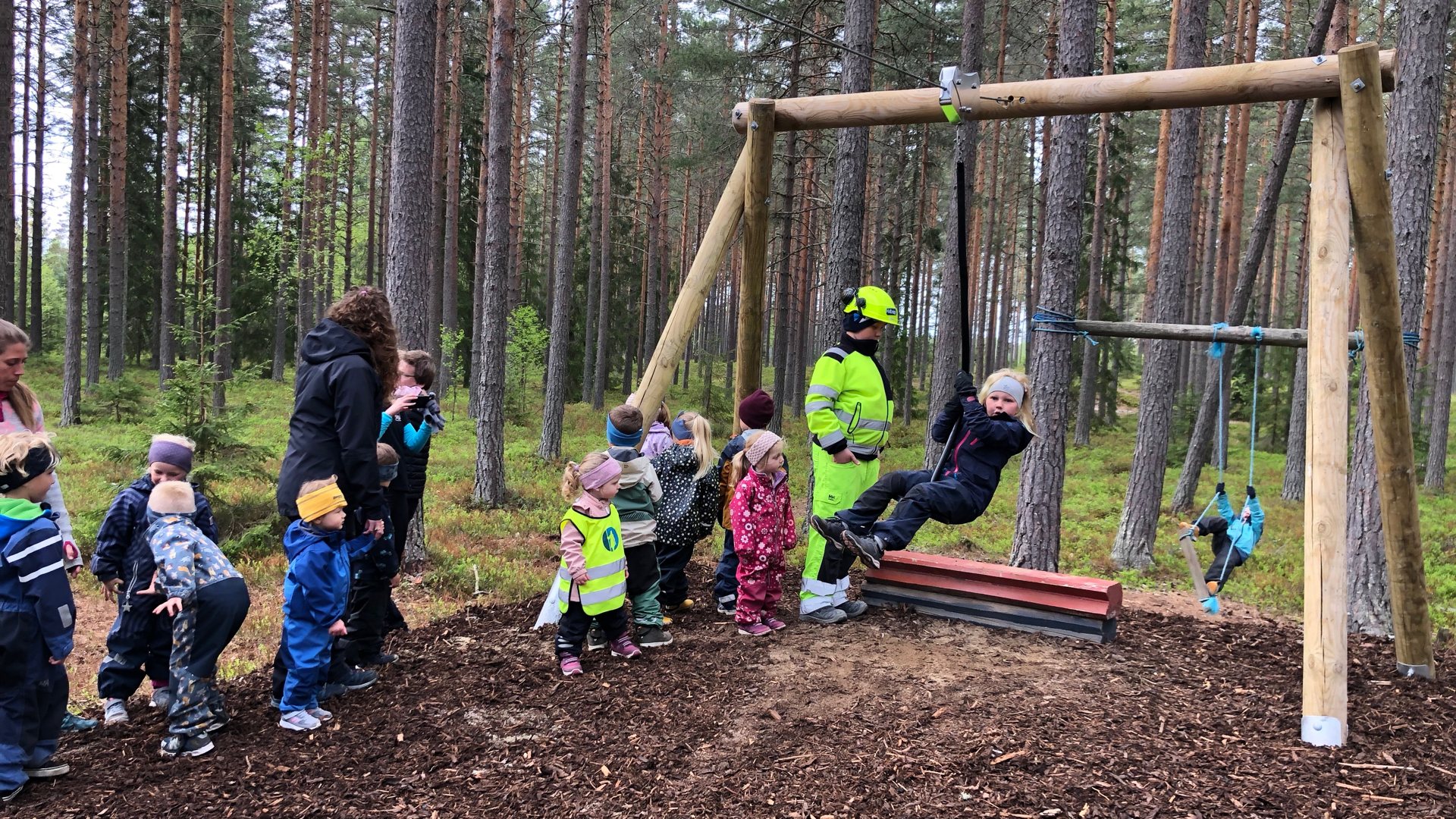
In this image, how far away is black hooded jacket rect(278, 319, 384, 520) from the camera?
424cm

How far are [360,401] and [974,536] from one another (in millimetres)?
10113

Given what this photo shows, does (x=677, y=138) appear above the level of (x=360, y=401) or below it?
above

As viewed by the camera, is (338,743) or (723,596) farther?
(723,596)

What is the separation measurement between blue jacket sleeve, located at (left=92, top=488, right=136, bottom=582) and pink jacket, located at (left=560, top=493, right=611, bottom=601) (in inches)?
86.7

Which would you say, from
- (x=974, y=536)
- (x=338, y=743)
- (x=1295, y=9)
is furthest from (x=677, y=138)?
(x=338, y=743)

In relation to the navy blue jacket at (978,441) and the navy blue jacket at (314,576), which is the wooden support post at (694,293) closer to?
the navy blue jacket at (978,441)

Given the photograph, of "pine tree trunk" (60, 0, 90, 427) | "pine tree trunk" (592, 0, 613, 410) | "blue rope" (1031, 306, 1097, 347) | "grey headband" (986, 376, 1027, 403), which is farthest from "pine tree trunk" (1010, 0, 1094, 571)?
"pine tree trunk" (60, 0, 90, 427)

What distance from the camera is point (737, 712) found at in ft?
14.8

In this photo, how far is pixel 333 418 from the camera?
431 cm

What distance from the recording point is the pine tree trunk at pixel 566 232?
600 inches

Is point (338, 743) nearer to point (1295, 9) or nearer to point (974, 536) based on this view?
point (974, 536)

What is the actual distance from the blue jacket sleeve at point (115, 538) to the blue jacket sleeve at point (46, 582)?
2.16 feet

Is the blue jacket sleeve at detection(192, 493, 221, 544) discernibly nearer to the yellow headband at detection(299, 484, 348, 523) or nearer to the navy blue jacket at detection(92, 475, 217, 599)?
the navy blue jacket at detection(92, 475, 217, 599)

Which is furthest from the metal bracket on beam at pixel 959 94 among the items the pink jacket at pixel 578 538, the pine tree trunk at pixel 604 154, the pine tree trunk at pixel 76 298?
the pine tree trunk at pixel 76 298
